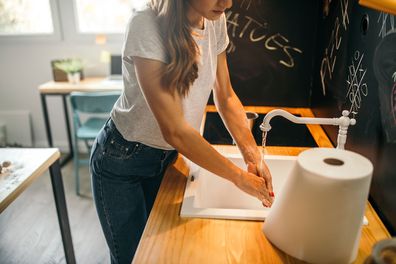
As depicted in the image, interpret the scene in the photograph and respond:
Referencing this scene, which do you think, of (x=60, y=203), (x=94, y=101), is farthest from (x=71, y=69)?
(x=60, y=203)

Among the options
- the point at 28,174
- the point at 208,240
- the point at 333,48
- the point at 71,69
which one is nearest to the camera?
the point at 208,240

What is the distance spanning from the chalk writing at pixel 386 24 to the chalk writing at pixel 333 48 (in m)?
0.33

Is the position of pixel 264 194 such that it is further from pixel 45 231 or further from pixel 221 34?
pixel 45 231

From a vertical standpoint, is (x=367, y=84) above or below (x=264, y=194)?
above

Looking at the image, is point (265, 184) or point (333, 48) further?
point (333, 48)

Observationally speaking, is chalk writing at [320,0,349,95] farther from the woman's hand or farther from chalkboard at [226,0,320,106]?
the woman's hand

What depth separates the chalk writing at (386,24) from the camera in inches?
36.1

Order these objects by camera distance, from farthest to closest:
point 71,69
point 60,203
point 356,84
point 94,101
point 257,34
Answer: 1. point 71,69
2. point 94,101
3. point 257,34
4. point 60,203
5. point 356,84

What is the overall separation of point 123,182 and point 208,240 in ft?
1.17

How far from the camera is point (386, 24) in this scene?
37.9 inches

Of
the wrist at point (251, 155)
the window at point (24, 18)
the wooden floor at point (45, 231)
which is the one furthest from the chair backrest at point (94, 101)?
the wrist at point (251, 155)

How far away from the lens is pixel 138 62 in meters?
0.87

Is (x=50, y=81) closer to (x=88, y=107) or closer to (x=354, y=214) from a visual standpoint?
(x=88, y=107)

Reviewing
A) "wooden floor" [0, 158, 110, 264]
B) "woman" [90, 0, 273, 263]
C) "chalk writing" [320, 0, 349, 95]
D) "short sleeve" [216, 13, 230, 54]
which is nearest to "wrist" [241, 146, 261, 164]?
"woman" [90, 0, 273, 263]
